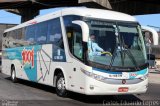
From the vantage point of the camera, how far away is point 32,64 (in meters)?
19.5

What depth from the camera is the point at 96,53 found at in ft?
44.3

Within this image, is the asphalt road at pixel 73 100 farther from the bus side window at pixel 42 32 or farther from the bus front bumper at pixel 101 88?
the bus side window at pixel 42 32

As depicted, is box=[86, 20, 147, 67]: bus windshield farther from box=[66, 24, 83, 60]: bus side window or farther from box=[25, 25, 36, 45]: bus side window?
box=[25, 25, 36, 45]: bus side window

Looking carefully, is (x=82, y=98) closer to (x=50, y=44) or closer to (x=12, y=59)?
(x=50, y=44)

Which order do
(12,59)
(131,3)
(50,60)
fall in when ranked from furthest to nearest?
(131,3) < (12,59) < (50,60)

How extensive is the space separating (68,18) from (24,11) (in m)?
40.4

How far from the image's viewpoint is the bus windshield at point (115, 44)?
13523 millimetres

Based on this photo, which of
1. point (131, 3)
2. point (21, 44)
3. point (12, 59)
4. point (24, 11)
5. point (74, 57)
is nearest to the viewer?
point (74, 57)

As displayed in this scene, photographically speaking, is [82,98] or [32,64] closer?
[82,98]

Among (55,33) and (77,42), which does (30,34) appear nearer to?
(55,33)

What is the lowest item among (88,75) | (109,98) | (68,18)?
(109,98)

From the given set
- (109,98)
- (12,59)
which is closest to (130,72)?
(109,98)

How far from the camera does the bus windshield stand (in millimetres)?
13523

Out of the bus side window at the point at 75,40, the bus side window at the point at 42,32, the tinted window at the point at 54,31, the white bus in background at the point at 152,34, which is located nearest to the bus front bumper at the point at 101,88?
the bus side window at the point at 75,40
